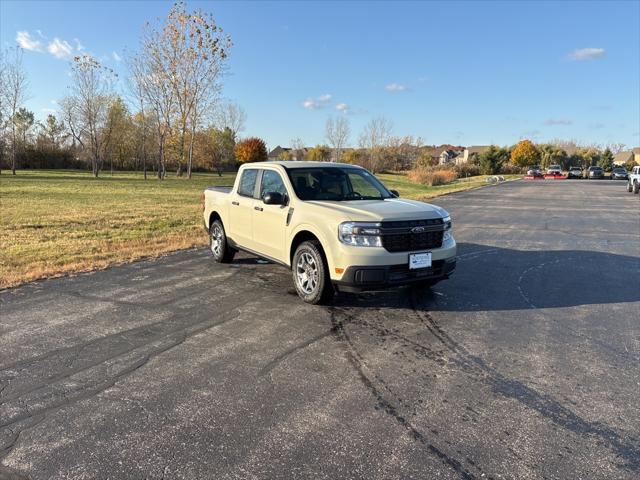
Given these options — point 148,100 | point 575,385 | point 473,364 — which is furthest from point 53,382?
point 148,100

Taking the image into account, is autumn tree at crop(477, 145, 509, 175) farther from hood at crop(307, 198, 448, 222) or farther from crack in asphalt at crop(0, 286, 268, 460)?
crack in asphalt at crop(0, 286, 268, 460)

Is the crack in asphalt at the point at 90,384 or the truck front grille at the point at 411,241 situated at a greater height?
the truck front grille at the point at 411,241

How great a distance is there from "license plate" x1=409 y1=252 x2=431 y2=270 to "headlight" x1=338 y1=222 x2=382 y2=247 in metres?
0.45

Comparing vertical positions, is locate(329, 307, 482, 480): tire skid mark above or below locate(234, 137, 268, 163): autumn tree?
below

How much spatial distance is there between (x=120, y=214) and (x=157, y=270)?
28.3 feet

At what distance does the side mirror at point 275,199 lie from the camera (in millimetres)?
6062

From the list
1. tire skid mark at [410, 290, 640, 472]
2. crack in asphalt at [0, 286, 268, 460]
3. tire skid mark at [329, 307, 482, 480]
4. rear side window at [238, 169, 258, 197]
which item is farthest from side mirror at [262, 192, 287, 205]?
tire skid mark at [410, 290, 640, 472]

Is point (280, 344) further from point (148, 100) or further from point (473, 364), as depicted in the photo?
point (148, 100)

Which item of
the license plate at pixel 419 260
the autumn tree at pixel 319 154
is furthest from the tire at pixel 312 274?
the autumn tree at pixel 319 154

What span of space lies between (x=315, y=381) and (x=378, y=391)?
1.73 feet

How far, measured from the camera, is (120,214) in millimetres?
15078

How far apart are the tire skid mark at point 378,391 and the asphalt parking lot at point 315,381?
2 centimetres

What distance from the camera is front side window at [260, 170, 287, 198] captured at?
6.46 meters

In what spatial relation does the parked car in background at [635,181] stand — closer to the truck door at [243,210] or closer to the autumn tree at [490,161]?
the truck door at [243,210]
